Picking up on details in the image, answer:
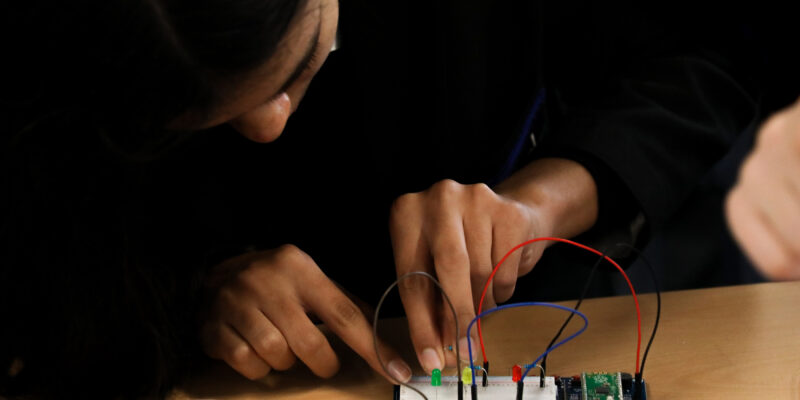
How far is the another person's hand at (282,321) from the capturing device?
2.78 feet

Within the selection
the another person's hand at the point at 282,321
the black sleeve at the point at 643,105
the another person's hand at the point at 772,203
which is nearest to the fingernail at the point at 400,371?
the another person's hand at the point at 282,321

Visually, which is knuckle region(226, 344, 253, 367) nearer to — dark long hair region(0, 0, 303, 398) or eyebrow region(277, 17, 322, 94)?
dark long hair region(0, 0, 303, 398)

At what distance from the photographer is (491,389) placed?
0.79 metres

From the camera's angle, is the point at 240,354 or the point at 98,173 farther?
the point at 240,354

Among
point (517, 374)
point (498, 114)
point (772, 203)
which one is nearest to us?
point (772, 203)

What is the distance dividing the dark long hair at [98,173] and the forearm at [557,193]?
0.47 meters

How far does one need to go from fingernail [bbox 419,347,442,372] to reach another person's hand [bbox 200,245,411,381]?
0.10ft

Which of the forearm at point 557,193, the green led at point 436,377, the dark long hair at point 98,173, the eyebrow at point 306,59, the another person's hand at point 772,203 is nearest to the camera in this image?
the another person's hand at point 772,203

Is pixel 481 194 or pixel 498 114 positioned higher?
pixel 498 114

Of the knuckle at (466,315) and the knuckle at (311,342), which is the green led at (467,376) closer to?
the knuckle at (466,315)

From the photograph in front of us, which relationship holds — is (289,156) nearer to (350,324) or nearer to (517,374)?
(350,324)

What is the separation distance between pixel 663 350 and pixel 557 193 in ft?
0.86

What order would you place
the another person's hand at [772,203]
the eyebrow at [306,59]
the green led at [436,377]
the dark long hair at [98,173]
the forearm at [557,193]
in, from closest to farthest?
the another person's hand at [772,203], the dark long hair at [98,173], the eyebrow at [306,59], the green led at [436,377], the forearm at [557,193]

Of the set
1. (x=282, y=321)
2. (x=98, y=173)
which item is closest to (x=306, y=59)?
(x=98, y=173)
